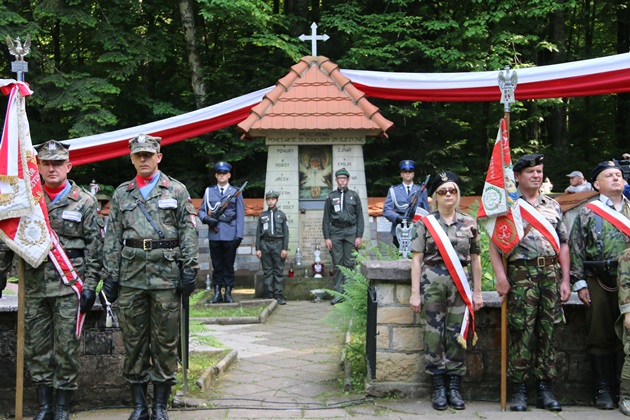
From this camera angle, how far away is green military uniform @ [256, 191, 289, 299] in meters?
10.9

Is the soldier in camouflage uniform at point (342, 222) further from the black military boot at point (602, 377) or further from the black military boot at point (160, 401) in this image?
the black military boot at point (160, 401)

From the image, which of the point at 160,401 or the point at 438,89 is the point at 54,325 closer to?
the point at 160,401

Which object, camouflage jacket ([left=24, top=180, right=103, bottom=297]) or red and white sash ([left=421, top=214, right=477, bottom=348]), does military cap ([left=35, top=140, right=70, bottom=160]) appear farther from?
red and white sash ([left=421, top=214, right=477, bottom=348])

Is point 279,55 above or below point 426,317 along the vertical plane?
above

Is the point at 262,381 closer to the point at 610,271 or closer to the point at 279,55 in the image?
the point at 610,271

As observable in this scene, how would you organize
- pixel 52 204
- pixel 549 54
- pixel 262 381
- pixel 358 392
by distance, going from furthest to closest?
pixel 549 54 < pixel 262 381 < pixel 358 392 < pixel 52 204

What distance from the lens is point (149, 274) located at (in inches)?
193

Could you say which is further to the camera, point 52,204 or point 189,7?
point 189,7

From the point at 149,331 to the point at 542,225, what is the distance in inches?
114

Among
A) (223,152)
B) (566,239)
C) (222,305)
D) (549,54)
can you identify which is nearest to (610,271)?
(566,239)

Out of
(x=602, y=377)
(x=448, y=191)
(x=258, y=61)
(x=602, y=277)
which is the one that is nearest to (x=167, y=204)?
(x=448, y=191)

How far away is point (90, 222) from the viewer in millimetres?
5086

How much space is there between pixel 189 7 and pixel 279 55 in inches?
107

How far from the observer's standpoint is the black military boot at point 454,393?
516cm
